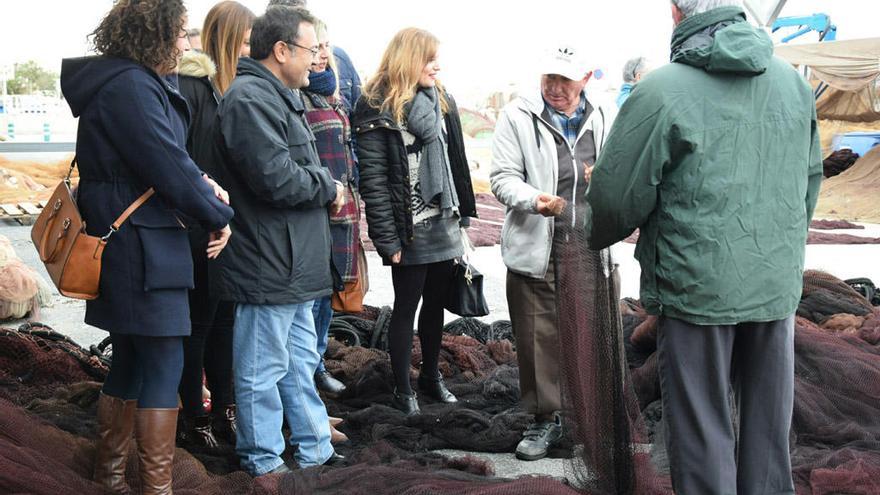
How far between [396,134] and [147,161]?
168 cm

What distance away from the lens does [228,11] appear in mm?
4387

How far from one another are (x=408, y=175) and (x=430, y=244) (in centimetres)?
36

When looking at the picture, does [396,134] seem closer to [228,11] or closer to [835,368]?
[228,11]

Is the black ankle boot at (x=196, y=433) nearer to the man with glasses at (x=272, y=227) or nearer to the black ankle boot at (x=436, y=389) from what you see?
the man with glasses at (x=272, y=227)

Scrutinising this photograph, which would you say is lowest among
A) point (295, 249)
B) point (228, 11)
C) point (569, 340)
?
point (569, 340)

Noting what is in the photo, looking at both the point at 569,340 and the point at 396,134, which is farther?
the point at 396,134

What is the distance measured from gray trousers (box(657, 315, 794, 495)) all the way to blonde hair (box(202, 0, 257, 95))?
2362mm

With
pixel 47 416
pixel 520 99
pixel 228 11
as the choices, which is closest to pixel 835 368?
pixel 520 99

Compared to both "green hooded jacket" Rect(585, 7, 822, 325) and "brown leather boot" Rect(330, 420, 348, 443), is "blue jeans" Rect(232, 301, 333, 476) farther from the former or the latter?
"green hooded jacket" Rect(585, 7, 822, 325)

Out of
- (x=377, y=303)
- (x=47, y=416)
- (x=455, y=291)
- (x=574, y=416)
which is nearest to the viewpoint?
(x=574, y=416)

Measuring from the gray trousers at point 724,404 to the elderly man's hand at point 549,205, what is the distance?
1.03 m

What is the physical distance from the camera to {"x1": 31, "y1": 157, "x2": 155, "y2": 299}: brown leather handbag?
10.5 feet

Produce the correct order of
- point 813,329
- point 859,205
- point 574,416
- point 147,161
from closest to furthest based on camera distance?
point 147,161, point 574,416, point 813,329, point 859,205

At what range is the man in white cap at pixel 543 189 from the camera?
4.22 m
